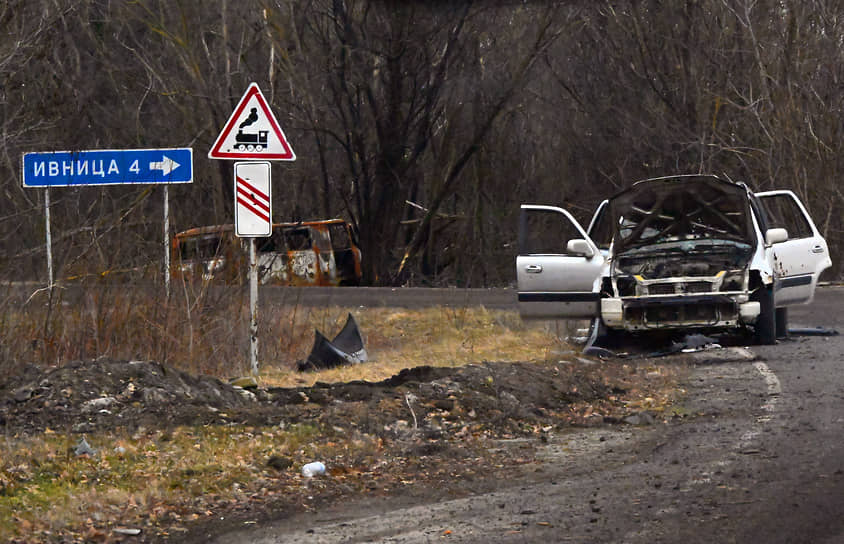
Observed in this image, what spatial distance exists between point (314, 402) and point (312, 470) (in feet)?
7.39

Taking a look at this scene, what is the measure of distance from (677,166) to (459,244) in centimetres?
660

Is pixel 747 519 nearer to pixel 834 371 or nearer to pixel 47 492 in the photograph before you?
pixel 47 492

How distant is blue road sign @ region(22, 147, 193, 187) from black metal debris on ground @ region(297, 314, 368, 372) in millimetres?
2455

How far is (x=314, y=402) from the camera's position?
31.7 feet

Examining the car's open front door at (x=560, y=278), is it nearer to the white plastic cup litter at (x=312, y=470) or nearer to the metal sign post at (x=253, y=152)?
the metal sign post at (x=253, y=152)

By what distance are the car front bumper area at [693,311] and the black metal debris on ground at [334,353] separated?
3.27 meters

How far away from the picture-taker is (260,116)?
38.6 feet

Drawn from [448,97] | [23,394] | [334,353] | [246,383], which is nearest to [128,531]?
[23,394]

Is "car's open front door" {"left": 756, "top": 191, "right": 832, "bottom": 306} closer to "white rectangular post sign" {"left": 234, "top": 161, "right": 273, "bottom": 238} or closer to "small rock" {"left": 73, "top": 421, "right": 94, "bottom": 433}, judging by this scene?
"white rectangular post sign" {"left": 234, "top": 161, "right": 273, "bottom": 238}

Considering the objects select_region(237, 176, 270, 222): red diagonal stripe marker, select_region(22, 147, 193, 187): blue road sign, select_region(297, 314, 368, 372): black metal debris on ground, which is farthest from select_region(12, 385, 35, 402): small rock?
select_region(22, 147, 193, 187): blue road sign

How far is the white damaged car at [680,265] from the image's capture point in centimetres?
1320

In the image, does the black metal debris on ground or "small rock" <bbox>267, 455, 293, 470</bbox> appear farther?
the black metal debris on ground

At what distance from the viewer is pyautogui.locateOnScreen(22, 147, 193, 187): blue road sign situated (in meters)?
14.1

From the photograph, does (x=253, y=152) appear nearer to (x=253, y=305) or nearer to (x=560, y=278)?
(x=253, y=305)
